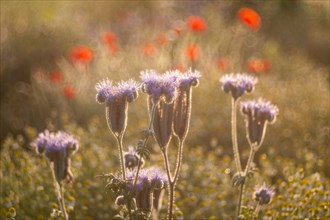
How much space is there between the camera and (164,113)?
10.4ft

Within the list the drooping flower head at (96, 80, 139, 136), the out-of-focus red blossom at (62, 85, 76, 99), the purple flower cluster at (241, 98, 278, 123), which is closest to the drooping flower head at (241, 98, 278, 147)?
the purple flower cluster at (241, 98, 278, 123)

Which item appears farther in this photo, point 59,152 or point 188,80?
point 59,152

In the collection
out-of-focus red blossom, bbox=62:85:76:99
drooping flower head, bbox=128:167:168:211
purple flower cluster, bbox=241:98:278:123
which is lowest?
drooping flower head, bbox=128:167:168:211

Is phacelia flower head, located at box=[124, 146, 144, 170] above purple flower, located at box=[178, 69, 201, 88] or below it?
below

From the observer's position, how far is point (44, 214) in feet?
15.7

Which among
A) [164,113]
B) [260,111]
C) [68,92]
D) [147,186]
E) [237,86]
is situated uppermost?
[68,92]

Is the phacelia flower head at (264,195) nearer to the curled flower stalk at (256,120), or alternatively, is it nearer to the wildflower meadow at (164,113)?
the wildflower meadow at (164,113)

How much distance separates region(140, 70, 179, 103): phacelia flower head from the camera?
298cm

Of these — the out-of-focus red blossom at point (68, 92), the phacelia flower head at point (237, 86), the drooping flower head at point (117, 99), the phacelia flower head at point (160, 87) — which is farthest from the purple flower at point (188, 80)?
the out-of-focus red blossom at point (68, 92)

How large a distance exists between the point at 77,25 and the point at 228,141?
484 centimetres

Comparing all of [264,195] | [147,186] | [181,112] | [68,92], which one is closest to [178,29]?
[68,92]

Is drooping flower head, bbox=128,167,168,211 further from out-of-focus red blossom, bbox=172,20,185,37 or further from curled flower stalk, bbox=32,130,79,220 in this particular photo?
out-of-focus red blossom, bbox=172,20,185,37

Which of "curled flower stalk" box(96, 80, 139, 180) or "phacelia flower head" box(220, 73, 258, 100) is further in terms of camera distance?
"phacelia flower head" box(220, 73, 258, 100)

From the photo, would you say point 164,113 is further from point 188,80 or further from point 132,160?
point 132,160
